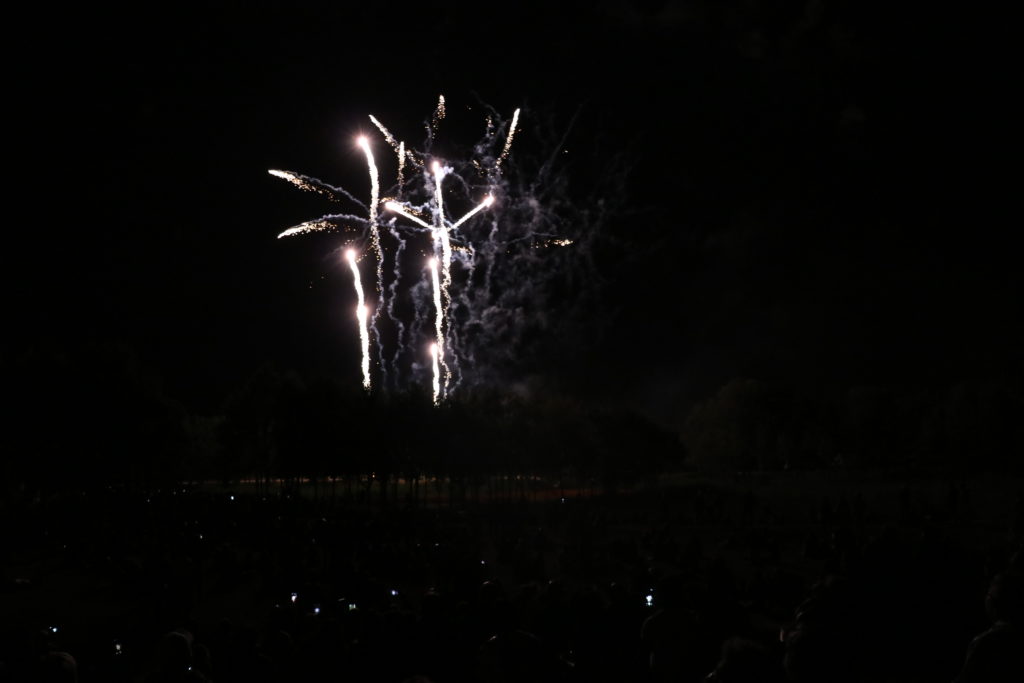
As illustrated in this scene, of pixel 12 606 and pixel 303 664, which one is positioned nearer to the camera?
pixel 303 664

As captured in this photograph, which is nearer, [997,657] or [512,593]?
[997,657]

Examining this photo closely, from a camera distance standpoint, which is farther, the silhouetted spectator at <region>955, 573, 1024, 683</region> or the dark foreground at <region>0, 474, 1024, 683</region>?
the dark foreground at <region>0, 474, 1024, 683</region>

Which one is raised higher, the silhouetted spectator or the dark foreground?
the silhouetted spectator

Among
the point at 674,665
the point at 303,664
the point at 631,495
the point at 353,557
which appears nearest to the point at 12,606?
the point at 353,557

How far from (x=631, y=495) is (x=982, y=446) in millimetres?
30656

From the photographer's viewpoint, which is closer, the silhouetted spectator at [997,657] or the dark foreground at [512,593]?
the silhouetted spectator at [997,657]

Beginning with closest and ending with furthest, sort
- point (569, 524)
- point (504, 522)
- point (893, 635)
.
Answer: point (893, 635) → point (569, 524) → point (504, 522)

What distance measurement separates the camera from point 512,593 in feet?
59.7

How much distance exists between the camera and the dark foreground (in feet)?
18.9

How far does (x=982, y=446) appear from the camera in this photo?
203 ft

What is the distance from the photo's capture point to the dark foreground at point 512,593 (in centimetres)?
577

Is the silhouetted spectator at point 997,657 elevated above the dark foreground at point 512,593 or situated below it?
above

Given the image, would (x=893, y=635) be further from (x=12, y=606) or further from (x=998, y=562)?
(x=12, y=606)

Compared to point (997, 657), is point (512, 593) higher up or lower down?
lower down
